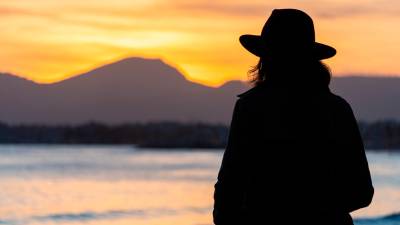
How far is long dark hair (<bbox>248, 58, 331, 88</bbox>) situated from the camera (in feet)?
9.07

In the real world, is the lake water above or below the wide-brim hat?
below

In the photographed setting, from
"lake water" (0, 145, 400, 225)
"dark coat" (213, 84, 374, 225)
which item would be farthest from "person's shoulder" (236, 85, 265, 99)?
"lake water" (0, 145, 400, 225)

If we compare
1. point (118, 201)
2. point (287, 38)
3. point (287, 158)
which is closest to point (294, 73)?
point (287, 38)

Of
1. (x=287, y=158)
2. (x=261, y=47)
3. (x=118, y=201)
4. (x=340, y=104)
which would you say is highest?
(x=261, y=47)

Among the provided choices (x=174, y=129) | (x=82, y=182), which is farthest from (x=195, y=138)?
(x=82, y=182)

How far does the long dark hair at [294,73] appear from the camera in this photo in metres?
2.76

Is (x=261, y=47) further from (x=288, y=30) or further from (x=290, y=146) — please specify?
(x=290, y=146)

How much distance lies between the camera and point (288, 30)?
276cm

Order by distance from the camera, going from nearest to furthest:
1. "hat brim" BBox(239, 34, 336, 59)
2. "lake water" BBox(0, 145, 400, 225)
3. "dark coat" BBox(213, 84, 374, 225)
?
"dark coat" BBox(213, 84, 374, 225)
"hat brim" BBox(239, 34, 336, 59)
"lake water" BBox(0, 145, 400, 225)

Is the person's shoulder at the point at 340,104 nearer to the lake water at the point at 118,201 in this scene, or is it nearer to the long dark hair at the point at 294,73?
the long dark hair at the point at 294,73

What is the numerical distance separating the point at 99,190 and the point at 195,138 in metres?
80.8

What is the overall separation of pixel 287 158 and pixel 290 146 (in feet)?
0.12

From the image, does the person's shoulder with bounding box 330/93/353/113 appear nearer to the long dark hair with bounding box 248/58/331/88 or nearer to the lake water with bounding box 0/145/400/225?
the long dark hair with bounding box 248/58/331/88

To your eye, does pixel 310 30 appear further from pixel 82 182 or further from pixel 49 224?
pixel 82 182
